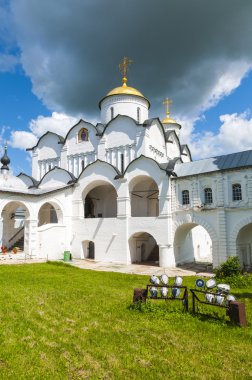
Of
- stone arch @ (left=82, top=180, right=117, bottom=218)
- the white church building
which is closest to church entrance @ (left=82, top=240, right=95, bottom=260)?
the white church building

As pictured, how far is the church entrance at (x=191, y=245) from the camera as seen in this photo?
57.1 ft

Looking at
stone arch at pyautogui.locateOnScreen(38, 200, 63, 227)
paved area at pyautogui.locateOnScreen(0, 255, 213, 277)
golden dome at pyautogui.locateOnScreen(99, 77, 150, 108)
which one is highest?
golden dome at pyautogui.locateOnScreen(99, 77, 150, 108)

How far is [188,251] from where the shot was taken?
1991cm

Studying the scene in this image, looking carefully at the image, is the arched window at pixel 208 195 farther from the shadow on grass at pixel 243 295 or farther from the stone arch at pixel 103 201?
the stone arch at pixel 103 201

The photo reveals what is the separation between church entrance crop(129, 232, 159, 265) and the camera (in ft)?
61.6

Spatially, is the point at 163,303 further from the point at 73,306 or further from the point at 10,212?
the point at 10,212

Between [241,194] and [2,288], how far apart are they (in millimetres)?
11824

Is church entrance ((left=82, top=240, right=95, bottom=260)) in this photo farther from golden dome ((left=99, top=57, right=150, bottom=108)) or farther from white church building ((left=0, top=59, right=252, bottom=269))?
golden dome ((left=99, top=57, right=150, bottom=108))

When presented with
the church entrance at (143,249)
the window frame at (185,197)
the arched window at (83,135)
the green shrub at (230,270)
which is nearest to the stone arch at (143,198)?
the church entrance at (143,249)

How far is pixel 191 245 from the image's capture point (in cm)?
2073

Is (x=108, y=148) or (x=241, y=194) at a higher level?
(x=108, y=148)

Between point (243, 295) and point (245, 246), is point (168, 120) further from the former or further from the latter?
point (243, 295)

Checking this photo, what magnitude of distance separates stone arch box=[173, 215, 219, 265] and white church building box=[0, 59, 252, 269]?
0.05m

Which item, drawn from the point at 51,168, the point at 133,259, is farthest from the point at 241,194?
the point at 51,168
